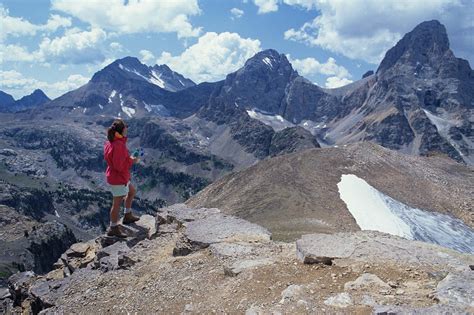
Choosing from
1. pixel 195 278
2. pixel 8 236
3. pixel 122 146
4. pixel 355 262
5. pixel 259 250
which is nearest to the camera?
pixel 355 262

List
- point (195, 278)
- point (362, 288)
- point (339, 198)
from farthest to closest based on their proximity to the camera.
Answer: point (339, 198)
point (195, 278)
point (362, 288)

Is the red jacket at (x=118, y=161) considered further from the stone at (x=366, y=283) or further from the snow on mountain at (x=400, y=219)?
the snow on mountain at (x=400, y=219)

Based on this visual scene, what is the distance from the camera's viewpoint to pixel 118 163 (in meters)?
19.5

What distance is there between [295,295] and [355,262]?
2616 millimetres

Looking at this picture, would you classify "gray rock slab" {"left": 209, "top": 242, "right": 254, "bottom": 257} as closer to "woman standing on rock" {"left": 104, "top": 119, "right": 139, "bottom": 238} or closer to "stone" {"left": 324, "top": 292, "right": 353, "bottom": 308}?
"woman standing on rock" {"left": 104, "top": 119, "right": 139, "bottom": 238}

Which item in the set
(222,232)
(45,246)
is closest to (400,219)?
(222,232)

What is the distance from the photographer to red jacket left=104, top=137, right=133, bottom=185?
19438 millimetres

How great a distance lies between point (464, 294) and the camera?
1141 centimetres

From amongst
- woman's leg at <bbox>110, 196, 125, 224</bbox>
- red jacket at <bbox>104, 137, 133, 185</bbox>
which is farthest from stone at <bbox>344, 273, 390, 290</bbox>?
woman's leg at <bbox>110, 196, 125, 224</bbox>

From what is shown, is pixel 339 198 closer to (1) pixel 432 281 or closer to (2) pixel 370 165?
(2) pixel 370 165

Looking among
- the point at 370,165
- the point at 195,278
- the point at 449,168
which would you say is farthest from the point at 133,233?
the point at 449,168

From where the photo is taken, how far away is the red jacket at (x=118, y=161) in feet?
63.8

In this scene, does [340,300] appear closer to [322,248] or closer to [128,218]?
[322,248]

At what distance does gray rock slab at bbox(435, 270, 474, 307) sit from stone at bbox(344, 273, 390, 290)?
4.57ft
